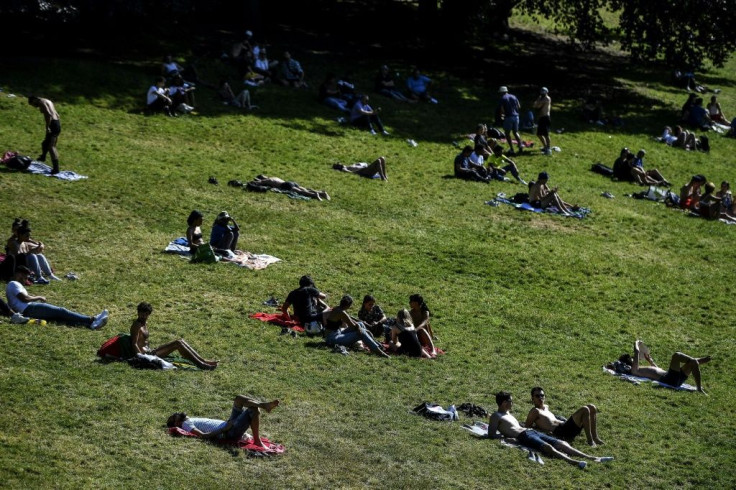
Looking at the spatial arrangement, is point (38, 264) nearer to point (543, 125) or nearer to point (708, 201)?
point (543, 125)

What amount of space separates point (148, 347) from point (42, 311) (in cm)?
250

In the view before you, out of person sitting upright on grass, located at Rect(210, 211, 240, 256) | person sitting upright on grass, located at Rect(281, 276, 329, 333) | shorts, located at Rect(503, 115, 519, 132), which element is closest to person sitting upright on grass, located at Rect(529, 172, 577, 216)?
shorts, located at Rect(503, 115, 519, 132)

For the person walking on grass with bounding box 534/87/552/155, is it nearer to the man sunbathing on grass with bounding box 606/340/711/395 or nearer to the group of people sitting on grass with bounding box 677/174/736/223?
the group of people sitting on grass with bounding box 677/174/736/223

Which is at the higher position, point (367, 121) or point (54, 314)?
point (367, 121)

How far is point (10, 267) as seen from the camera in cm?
2286

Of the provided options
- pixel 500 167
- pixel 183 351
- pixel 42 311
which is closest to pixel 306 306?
pixel 183 351

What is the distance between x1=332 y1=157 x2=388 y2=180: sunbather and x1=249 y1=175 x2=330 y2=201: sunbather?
110 inches

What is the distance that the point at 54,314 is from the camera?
68.6 ft

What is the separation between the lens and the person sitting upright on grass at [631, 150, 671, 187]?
3825 cm

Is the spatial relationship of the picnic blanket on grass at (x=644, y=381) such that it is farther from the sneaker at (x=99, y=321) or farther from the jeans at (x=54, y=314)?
the jeans at (x=54, y=314)

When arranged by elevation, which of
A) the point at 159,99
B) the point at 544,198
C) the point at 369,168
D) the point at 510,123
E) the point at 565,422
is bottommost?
the point at 565,422

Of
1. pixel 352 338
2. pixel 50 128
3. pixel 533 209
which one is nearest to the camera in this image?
pixel 352 338

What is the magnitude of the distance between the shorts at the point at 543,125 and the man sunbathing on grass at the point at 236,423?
80.7ft

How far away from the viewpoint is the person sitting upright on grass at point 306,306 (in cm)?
2273
